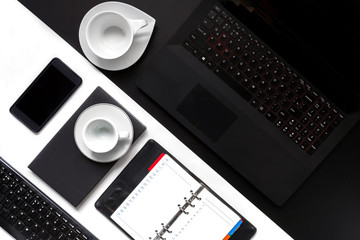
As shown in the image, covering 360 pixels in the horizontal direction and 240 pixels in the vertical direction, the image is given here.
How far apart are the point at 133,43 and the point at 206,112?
0.70 ft

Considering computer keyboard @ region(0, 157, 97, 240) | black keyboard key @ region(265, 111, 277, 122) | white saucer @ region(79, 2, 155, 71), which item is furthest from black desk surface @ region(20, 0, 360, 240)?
computer keyboard @ region(0, 157, 97, 240)

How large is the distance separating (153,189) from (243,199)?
0.64 ft

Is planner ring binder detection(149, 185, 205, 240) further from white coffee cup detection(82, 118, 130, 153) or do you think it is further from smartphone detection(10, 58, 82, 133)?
smartphone detection(10, 58, 82, 133)

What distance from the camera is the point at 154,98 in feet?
3.41

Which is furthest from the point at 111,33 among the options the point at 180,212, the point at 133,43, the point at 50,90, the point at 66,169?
the point at 180,212

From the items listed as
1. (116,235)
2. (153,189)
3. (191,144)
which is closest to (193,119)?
(191,144)

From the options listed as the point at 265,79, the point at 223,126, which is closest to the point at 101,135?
the point at 223,126

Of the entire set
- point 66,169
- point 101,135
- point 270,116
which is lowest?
point 66,169

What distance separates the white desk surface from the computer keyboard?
20mm

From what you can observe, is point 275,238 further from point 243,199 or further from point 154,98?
point 154,98

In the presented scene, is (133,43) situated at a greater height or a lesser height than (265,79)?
lesser

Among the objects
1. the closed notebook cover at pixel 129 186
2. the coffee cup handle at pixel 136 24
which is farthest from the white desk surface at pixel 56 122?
the coffee cup handle at pixel 136 24

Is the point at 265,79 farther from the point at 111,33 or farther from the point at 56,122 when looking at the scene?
the point at 56,122

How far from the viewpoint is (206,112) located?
104cm
